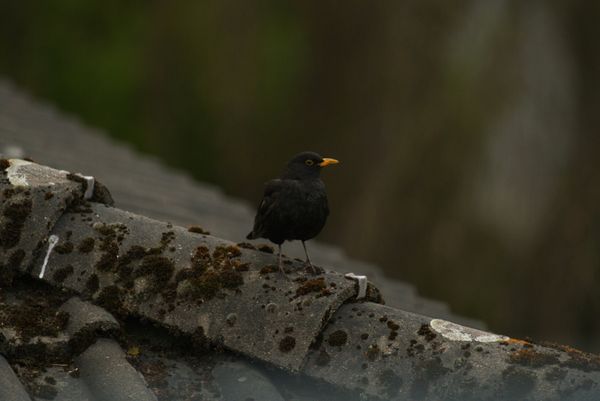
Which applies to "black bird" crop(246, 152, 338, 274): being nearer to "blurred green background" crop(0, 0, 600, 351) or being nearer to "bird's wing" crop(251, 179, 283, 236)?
"bird's wing" crop(251, 179, 283, 236)

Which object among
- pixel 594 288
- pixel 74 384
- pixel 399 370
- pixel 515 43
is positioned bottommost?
pixel 594 288

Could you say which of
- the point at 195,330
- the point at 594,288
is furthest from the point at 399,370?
A: the point at 594,288

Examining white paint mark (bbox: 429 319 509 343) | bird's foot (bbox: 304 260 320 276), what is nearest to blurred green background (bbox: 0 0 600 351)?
bird's foot (bbox: 304 260 320 276)

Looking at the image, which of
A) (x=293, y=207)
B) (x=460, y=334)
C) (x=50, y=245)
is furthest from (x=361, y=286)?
(x=50, y=245)

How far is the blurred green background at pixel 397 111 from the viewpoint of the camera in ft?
52.2

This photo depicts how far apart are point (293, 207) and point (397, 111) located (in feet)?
48.2

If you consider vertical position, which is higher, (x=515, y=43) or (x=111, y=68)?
(x=515, y=43)

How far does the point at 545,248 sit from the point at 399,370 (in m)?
13.3

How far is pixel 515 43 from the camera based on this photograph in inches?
649

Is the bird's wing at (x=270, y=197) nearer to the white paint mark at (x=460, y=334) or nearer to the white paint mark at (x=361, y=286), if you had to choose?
the white paint mark at (x=361, y=286)

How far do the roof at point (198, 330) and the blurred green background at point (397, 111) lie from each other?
1209 cm

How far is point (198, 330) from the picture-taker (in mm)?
3178

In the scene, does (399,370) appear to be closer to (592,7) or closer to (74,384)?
(74,384)

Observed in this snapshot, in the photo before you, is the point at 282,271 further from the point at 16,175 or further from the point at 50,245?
the point at 16,175
